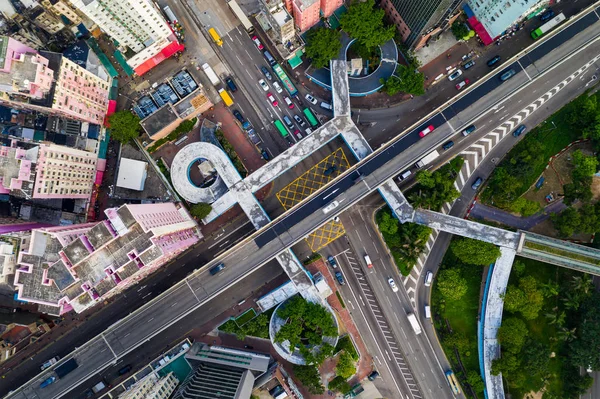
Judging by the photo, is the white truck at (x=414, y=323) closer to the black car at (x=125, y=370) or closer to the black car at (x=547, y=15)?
the black car at (x=125, y=370)

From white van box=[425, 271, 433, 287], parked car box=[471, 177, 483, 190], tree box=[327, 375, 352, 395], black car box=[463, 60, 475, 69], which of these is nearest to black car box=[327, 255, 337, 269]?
white van box=[425, 271, 433, 287]

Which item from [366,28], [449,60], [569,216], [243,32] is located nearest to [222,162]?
[243,32]

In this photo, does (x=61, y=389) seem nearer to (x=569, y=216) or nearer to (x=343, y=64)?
(x=343, y=64)

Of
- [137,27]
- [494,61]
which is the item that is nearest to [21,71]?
[137,27]

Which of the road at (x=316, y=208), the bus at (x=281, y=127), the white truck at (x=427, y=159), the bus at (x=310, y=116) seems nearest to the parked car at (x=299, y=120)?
the bus at (x=310, y=116)

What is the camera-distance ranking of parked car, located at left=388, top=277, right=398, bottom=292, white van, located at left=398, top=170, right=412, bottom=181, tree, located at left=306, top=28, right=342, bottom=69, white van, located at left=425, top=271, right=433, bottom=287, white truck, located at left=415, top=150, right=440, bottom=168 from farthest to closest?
parked car, located at left=388, top=277, right=398, bottom=292, white van, located at left=425, top=271, right=433, bottom=287, white van, located at left=398, top=170, right=412, bottom=181, white truck, located at left=415, top=150, right=440, bottom=168, tree, located at left=306, top=28, right=342, bottom=69

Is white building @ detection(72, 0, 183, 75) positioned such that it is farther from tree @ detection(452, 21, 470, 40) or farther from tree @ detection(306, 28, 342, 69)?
tree @ detection(452, 21, 470, 40)
